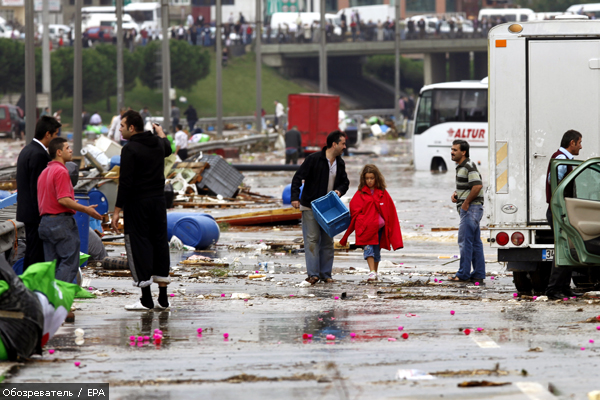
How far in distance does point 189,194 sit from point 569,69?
47.5 feet

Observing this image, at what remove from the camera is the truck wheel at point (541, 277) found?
10508 mm

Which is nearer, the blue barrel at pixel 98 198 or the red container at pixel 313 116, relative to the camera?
the blue barrel at pixel 98 198

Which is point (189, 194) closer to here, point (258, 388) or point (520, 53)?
point (520, 53)

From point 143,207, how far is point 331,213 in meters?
3.07

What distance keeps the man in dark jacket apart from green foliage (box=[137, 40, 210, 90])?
6539 centimetres

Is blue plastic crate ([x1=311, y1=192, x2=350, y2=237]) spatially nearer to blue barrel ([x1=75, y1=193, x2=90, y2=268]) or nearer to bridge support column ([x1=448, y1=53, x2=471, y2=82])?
blue barrel ([x1=75, y1=193, x2=90, y2=268])

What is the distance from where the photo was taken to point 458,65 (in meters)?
95.3

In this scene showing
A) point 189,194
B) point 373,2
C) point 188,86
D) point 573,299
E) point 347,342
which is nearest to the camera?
point 347,342

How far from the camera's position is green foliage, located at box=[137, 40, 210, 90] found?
75.1 meters

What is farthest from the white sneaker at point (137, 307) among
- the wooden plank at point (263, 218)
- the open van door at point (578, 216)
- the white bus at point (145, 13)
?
the white bus at point (145, 13)

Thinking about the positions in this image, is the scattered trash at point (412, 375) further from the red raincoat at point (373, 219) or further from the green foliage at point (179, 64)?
the green foliage at point (179, 64)

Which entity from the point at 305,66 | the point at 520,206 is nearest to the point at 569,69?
the point at 520,206

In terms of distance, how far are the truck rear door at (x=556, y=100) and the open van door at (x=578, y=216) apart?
80 cm

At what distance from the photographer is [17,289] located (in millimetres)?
6945
